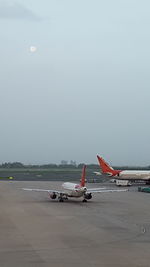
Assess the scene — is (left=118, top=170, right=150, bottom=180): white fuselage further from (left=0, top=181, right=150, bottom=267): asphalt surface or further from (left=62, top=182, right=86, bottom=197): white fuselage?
(left=0, top=181, right=150, bottom=267): asphalt surface

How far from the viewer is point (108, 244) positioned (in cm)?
2856

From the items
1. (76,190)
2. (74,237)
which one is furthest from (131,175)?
(74,237)

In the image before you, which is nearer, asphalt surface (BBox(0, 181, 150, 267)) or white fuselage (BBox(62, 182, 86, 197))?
asphalt surface (BBox(0, 181, 150, 267))

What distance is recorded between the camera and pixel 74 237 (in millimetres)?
31016

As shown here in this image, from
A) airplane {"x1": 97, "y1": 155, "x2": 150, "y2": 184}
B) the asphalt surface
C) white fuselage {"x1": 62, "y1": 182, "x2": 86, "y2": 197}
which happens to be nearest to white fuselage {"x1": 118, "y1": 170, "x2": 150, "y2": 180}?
airplane {"x1": 97, "y1": 155, "x2": 150, "y2": 184}

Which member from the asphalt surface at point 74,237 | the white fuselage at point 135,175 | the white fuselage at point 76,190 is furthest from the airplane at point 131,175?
the asphalt surface at point 74,237

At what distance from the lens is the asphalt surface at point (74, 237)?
23.7 meters

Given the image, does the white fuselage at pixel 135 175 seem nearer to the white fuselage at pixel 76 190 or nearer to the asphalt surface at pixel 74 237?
the white fuselage at pixel 76 190

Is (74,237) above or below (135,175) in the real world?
below

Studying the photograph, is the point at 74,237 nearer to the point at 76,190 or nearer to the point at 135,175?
the point at 76,190

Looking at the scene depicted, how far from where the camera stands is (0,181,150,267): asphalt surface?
23.7 metres

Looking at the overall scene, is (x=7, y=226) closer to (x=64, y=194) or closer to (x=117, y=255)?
(x=117, y=255)

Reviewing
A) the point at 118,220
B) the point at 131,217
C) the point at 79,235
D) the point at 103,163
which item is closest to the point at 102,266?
the point at 79,235

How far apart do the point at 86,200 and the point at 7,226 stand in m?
24.6
